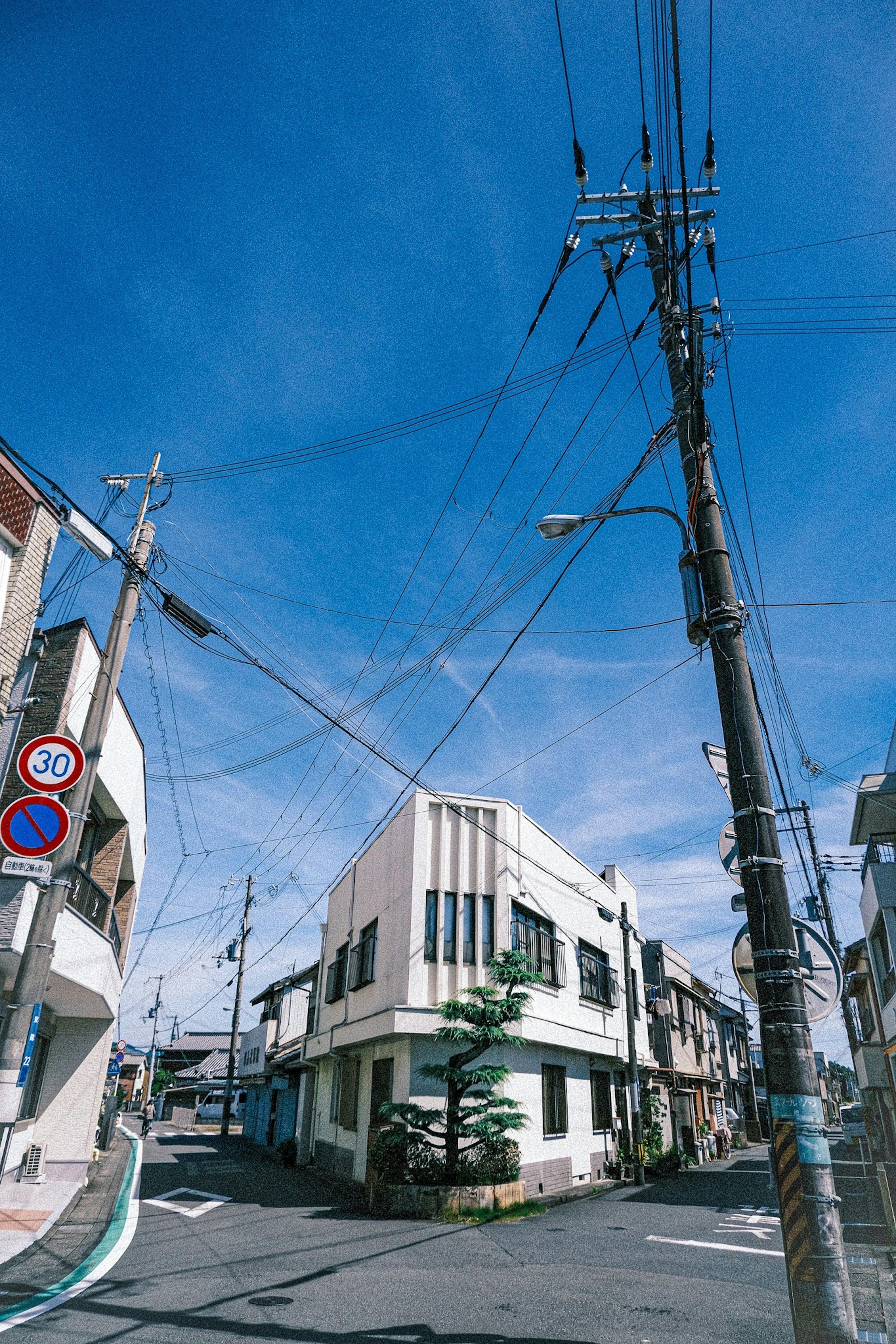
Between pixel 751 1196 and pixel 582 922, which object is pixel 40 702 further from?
pixel 751 1196

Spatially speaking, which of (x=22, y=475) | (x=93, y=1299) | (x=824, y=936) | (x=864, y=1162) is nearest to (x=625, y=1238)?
(x=93, y=1299)

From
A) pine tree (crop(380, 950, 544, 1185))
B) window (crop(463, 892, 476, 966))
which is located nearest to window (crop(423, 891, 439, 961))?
window (crop(463, 892, 476, 966))

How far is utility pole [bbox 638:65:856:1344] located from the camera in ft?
16.3

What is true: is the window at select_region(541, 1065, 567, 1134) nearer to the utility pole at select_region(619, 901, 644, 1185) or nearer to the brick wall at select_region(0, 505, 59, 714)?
the utility pole at select_region(619, 901, 644, 1185)

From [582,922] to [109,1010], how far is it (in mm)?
12935

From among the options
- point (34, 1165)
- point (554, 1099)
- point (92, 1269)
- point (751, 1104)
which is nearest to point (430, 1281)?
point (92, 1269)

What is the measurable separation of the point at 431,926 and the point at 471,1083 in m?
3.56

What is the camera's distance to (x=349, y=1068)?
791 inches

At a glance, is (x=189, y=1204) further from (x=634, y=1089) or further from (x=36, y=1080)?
(x=634, y=1089)

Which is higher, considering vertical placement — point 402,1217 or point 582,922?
point 582,922

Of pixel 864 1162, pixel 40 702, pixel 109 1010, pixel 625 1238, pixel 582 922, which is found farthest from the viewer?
pixel 864 1162

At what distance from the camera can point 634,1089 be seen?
21.5 meters

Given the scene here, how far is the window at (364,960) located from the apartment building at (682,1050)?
12.7 meters

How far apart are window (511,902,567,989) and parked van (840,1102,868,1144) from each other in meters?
21.9
